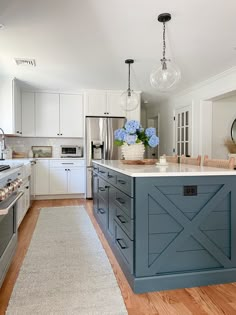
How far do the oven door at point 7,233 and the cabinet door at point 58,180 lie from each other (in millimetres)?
3006

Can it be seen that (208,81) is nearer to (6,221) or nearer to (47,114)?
(47,114)

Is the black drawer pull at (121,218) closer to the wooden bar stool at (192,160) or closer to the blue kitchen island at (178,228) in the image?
the blue kitchen island at (178,228)

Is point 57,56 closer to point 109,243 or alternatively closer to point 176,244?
point 109,243

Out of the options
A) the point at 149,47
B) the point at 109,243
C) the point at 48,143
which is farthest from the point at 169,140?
the point at 109,243

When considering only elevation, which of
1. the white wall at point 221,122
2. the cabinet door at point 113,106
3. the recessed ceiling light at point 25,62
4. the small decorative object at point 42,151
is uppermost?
the recessed ceiling light at point 25,62

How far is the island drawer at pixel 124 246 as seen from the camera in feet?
6.12

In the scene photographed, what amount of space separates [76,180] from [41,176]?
Result: 2.42ft

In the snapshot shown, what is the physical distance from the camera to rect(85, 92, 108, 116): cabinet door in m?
5.50

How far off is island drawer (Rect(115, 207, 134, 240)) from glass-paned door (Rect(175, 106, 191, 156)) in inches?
137

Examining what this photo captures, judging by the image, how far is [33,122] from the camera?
18.0 ft

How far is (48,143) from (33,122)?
630 mm

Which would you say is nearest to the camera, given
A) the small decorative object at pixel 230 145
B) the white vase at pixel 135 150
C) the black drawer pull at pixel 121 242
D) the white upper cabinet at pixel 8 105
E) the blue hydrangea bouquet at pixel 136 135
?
the black drawer pull at pixel 121 242

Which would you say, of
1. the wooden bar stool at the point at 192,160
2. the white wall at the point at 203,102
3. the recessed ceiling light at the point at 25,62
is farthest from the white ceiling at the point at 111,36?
the wooden bar stool at the point at 192,160

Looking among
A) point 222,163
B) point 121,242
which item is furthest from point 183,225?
point 222,163
